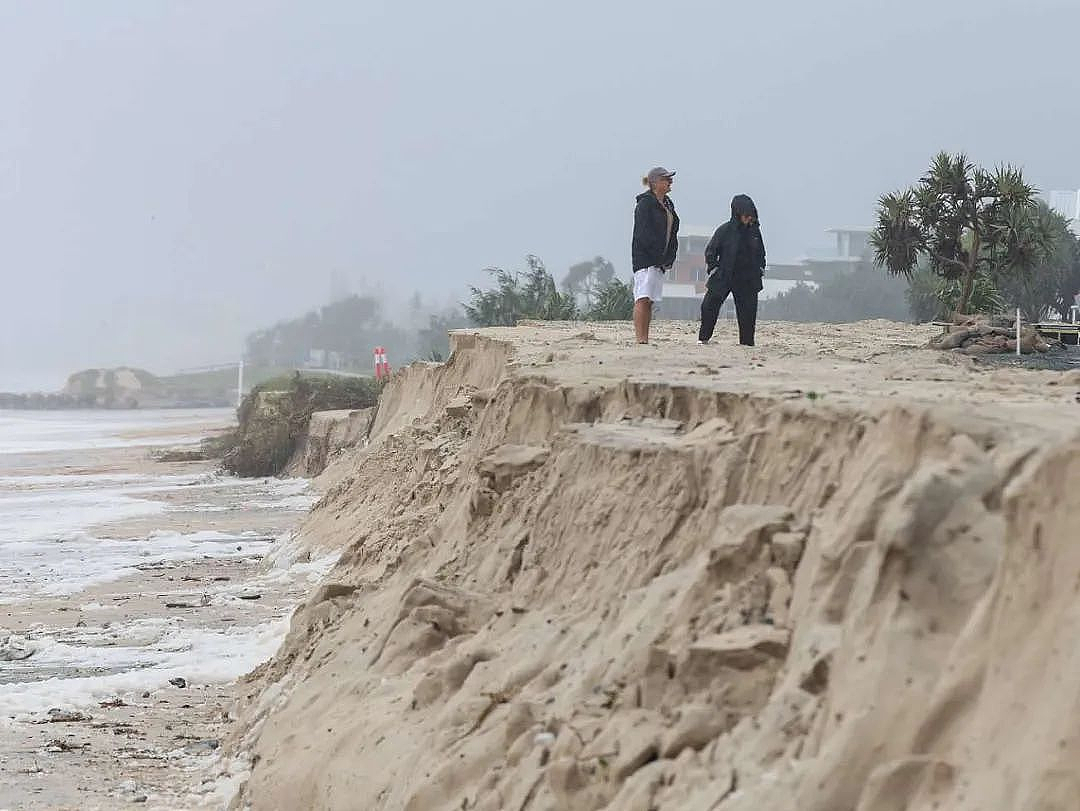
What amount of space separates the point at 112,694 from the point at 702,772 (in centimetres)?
639

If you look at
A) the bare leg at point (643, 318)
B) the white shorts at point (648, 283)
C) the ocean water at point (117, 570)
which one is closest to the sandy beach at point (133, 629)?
the ocean water at point (117, 570)

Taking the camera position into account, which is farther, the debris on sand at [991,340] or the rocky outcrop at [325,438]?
the rocky outcrop at [325,438]

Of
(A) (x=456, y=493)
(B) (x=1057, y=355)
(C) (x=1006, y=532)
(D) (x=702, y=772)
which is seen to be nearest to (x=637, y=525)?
(D) (x=702, y=772)

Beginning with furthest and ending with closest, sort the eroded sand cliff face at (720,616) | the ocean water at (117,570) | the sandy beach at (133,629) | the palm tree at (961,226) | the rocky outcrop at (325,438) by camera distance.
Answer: the rocky outcrop at (325,438)
the palm tree at (961,226)
the ocean water at (117,570)
the sandy beach at (133,629)
the eroded sand cliff face at (720,616)

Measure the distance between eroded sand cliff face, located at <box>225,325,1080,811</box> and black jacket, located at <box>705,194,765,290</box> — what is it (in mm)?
3498

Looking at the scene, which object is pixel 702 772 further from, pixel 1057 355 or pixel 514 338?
pixel 514 338

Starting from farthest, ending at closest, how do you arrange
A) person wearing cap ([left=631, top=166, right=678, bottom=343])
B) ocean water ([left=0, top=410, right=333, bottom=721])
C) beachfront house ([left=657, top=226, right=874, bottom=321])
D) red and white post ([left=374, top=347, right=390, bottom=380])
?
beachfront house ([left=657, top=226, right=874, bottom=321]) → red and white post ([left=374, top=347, right=390, bottom=380]) → person wearing cap ([left=631, top=166, right=678, bottom=343]) → ocean water ([left=0, top=410, right=333, bottom=721])

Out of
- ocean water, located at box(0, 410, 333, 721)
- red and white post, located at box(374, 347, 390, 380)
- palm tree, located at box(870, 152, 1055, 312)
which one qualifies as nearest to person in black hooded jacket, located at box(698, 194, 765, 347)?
ocean water, located at box(0, 410, 333, 721)

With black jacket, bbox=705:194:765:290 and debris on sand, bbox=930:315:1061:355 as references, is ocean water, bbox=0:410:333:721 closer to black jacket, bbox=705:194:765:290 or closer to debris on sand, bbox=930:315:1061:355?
black jacket, bbox=705:194:765:290

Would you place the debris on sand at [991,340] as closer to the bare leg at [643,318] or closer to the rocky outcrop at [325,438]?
the bare leg at [643,318]

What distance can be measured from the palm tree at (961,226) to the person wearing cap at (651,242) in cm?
996

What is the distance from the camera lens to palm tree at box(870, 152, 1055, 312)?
73.7 ft

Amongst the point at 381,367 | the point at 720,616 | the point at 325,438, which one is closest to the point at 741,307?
the point at 720,616

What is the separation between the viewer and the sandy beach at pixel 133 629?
862 cm
